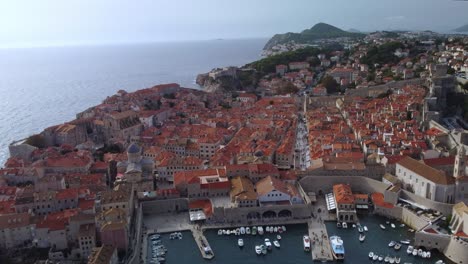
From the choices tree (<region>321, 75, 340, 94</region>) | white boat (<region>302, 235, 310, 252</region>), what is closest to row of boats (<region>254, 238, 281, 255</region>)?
white boat (<region>302, 235, 310, 252</region>)

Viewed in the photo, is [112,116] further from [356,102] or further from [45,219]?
[356,102]

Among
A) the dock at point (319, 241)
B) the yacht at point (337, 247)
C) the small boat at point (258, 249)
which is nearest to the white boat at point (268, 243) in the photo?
the small boat at point (258, 249)

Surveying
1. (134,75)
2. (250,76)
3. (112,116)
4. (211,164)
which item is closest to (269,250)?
(211,164)

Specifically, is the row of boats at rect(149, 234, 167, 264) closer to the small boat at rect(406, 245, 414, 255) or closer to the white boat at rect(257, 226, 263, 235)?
the white boat at rect(257, 226, 263, 235)

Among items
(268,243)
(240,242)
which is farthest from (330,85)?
(240,242)

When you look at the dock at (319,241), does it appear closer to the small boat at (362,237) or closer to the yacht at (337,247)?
the yacht at (337,247)

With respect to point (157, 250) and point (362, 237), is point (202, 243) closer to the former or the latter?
point (157, 250)
